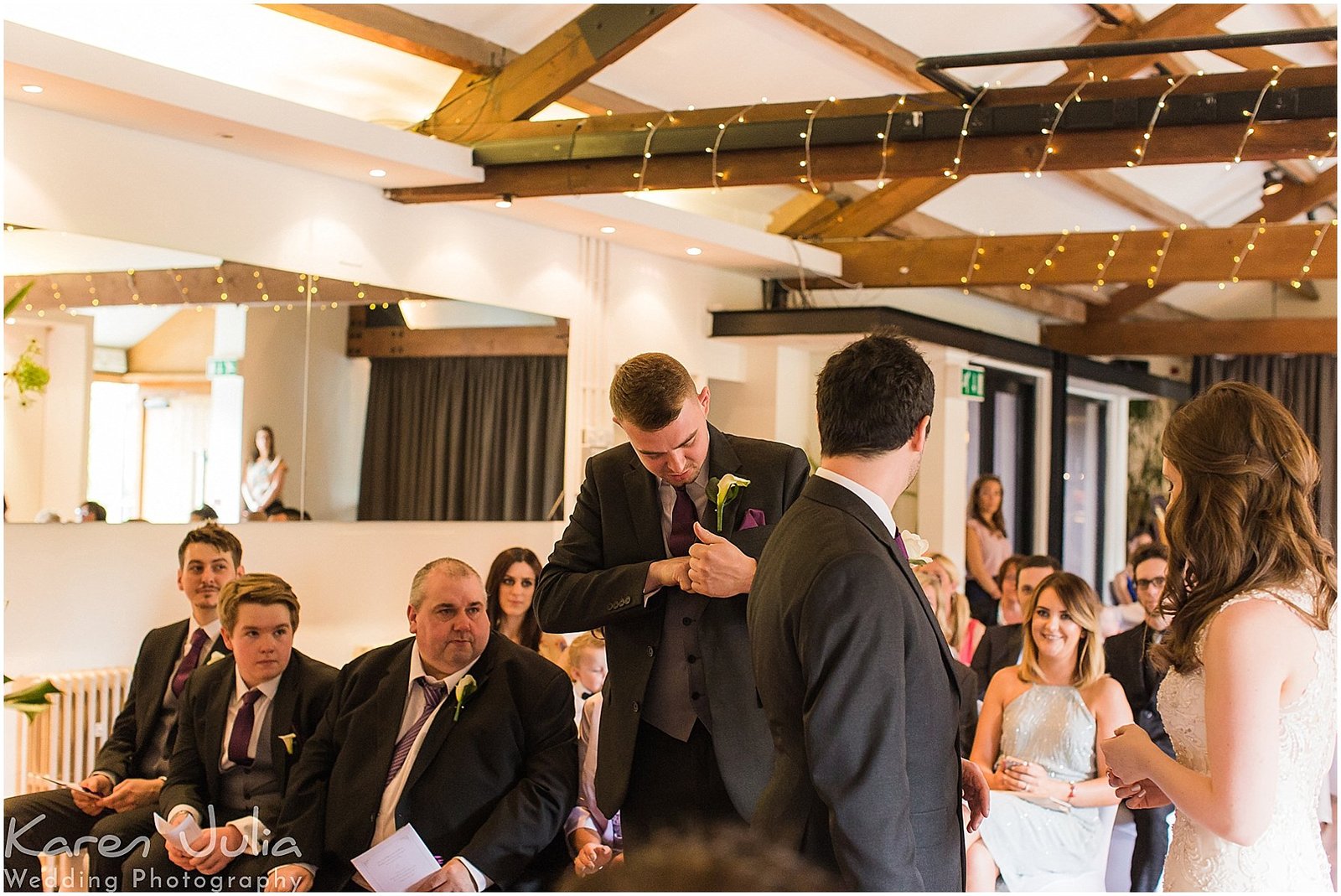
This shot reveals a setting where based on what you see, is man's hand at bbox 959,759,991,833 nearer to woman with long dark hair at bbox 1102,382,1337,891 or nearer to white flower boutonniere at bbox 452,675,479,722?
woman with long dark hair at bbox 1102,382,1337,891

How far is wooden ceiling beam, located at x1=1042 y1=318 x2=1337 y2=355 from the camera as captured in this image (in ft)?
37.4

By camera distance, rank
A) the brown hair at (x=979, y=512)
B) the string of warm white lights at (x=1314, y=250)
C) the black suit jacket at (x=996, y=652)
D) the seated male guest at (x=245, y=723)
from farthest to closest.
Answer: the brown hair at (x=979, y=512) → the string of warm white lights at (x=1314, y=250) → the black suit jacket at (x=996, y=652) → the seated male guest at (x=245, y=723)

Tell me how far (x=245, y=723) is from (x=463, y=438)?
275cm

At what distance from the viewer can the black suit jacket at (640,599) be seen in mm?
2447

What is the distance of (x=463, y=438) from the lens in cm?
631

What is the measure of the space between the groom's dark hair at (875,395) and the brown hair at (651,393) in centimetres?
52

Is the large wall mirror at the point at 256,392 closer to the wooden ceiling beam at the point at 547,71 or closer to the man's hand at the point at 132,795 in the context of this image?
the wooden ceiling beam at the point at 547,71

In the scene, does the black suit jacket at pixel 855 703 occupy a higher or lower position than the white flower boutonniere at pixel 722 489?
lower

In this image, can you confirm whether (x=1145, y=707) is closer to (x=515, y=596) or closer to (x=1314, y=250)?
(x=515, y=596)

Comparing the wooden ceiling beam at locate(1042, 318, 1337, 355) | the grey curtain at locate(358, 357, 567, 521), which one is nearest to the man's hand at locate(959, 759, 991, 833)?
the grey curtain at locate(358, 357, 567, 521)

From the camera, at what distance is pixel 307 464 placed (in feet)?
18.5

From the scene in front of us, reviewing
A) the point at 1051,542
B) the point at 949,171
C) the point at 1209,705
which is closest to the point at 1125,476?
the point at 1051,542

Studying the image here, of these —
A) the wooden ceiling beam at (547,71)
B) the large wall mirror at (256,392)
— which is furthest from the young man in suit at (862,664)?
the wooden ceiling beam at (547,71)

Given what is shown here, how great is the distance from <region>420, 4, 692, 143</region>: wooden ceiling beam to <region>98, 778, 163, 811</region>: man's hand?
3.08m
